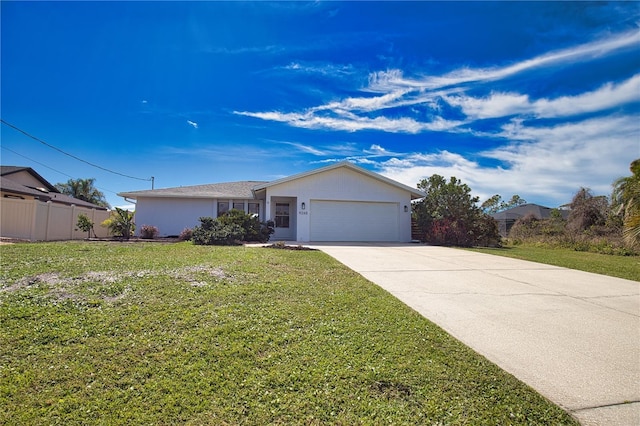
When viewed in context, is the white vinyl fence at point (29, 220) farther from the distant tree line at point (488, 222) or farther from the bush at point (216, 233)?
the distant tree line at point (488, 222)

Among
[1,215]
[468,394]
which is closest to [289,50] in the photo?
[468,394]

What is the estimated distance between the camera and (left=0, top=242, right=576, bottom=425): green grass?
226 cm

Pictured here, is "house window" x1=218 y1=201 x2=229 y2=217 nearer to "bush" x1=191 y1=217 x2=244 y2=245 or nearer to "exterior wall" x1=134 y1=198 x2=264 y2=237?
"exterior wall" x1=134 y1=198 x2=264 y2=237

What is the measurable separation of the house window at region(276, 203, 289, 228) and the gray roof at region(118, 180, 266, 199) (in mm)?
1902

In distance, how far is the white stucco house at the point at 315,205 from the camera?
16703mm

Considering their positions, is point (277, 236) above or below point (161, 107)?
below

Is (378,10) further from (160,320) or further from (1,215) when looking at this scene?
(1,215)

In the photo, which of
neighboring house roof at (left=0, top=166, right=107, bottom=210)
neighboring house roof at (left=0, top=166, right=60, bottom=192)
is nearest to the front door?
neighboring house roof at (left=0, top=166, right=107, bottom=210)

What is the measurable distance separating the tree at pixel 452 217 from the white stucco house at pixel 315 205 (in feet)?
3.42

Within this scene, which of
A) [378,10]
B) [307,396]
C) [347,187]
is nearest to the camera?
[307,396]

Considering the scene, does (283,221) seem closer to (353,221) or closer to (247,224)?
(247,224)

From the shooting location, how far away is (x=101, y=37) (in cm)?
941

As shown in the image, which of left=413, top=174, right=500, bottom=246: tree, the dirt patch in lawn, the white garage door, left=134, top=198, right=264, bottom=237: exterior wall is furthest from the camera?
left=134, top=198, right=264, bottom=237: exterior wall

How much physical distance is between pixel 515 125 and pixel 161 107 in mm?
16035
